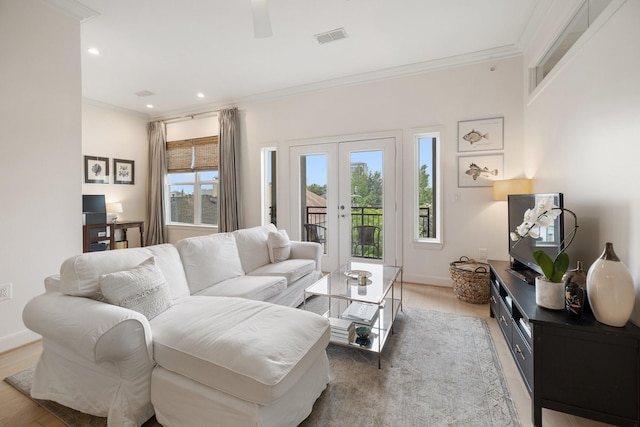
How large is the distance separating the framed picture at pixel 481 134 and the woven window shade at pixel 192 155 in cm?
402

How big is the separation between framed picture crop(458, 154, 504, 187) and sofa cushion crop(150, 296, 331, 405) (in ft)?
9.26

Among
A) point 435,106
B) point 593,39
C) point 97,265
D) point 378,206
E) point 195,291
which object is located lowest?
point 195,291

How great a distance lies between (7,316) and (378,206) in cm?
385

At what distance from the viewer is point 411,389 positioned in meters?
1.79

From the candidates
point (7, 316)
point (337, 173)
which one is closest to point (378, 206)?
point (337, 173)

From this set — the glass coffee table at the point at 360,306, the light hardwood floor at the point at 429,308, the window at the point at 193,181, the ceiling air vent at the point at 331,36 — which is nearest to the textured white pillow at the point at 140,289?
the light hardwood floor at the point at 429,308

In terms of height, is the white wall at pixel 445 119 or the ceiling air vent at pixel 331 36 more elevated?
the ceiling air vent at pixel 331 36

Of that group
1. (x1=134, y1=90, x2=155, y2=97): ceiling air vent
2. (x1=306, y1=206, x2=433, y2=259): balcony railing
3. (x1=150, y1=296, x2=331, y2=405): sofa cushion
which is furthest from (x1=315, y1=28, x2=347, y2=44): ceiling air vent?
(x1=134, y1=90, x2=155, y2=97): ceiling air vent

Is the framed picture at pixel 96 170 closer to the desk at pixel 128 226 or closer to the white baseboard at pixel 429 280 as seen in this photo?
the desk at pixel 128 226

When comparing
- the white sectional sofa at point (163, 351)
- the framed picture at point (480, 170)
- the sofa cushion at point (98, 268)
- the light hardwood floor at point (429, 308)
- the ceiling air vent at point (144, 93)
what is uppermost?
the ceiling air vent at point (144, 93)

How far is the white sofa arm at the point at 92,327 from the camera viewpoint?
4.43ft

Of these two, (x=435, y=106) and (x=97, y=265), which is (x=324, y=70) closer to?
(x=435, y=106)

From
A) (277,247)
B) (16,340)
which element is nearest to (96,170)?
(16,340)

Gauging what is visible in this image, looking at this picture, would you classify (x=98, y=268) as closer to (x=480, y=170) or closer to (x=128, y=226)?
(x=480, y=170)
